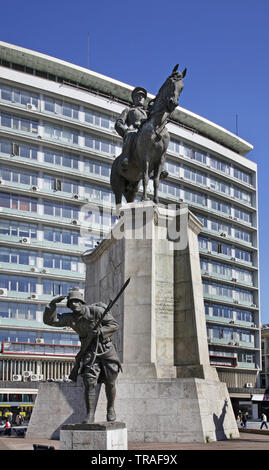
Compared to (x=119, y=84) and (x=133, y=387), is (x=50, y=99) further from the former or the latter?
(x=133, y=387)

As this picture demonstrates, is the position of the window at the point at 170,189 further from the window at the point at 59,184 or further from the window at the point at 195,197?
the window at the point at 59,184

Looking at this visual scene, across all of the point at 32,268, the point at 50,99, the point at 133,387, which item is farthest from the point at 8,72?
the point at 133,387

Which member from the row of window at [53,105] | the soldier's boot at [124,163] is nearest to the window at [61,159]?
the row of window at [53,105]

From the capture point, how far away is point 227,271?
82750 mm

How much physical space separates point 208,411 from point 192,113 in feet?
234

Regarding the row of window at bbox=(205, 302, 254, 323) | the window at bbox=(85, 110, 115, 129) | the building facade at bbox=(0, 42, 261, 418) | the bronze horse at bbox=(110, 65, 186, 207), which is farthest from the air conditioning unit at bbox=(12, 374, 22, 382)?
the bronze horse at bbox=(110, 65, 186, 207)

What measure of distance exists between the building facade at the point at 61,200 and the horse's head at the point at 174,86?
146 ft

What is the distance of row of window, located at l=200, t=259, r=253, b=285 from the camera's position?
79.2 m

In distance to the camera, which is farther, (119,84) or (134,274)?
(119,84)

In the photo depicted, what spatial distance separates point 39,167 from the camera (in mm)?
64188

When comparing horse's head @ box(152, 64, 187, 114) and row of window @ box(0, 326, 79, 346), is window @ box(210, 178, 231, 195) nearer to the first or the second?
row of window @ box(0, 326, 79, 346)

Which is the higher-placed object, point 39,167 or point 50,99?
point 50,99

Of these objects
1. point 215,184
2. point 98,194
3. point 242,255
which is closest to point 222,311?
point 242,255
